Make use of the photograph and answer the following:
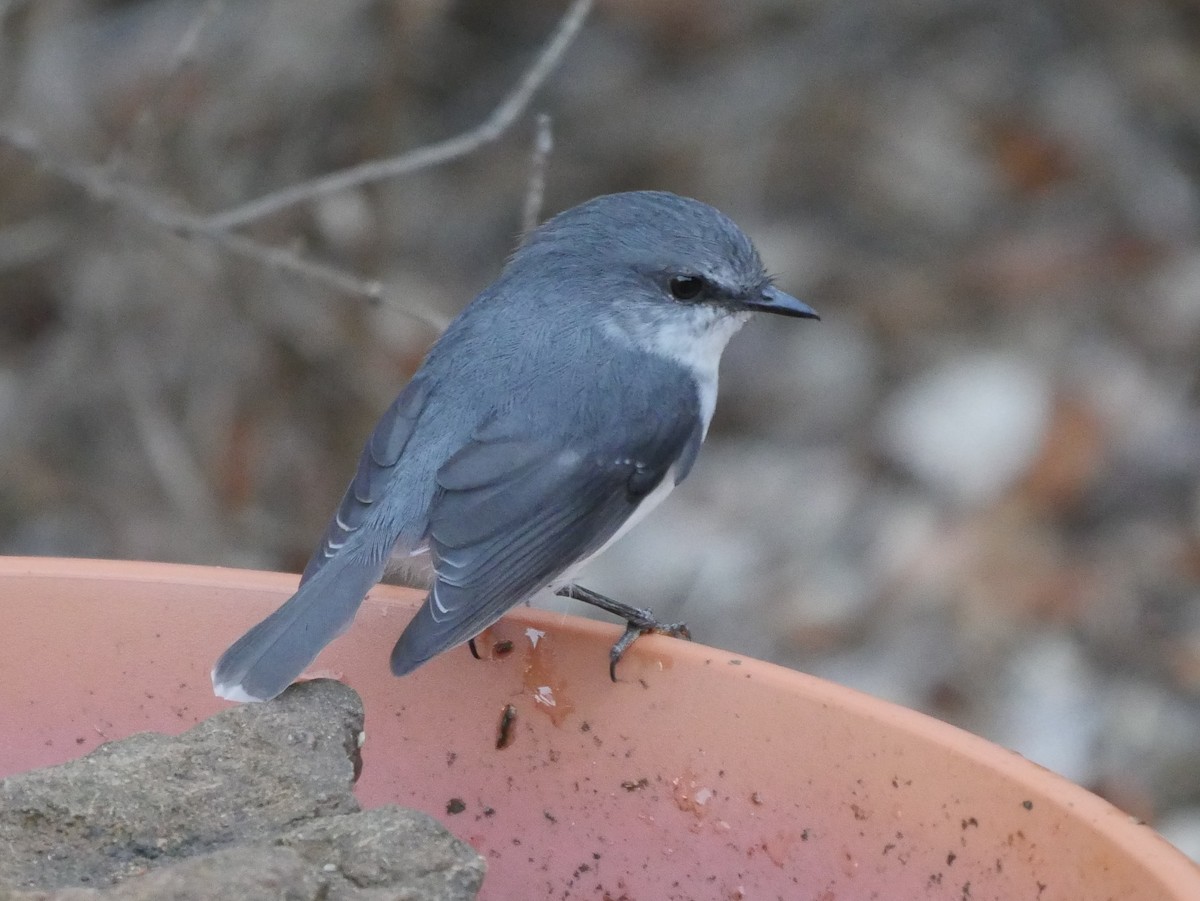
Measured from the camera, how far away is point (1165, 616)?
4895mm

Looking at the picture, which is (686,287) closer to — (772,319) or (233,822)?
(233,822)

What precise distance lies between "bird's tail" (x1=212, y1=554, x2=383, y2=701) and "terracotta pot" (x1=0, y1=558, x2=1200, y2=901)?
88 millimetres

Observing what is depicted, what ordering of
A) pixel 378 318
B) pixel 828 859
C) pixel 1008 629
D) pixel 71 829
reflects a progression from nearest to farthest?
pixel 71 829 < pixel 828 859 < pixel 1008 629 < pixel 378 318

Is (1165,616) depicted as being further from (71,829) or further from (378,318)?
(71,829)

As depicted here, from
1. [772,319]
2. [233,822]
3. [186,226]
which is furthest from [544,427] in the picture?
[772,319]

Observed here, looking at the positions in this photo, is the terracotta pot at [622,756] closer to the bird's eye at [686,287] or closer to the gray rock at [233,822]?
the gray rock at [233,822]

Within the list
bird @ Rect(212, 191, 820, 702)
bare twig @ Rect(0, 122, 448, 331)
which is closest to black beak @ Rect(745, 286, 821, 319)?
bird @ Rect(212, 191, 820, 702)

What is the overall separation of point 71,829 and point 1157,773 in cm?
325

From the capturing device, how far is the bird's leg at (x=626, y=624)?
2.33 meters

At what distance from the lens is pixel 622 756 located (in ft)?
7.34

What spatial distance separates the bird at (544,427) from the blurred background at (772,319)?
93 centimetres

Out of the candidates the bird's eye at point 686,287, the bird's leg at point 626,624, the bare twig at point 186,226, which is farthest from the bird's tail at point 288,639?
the bird's eye at point 686,287

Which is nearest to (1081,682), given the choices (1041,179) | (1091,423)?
(1091,423)

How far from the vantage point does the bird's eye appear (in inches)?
129
